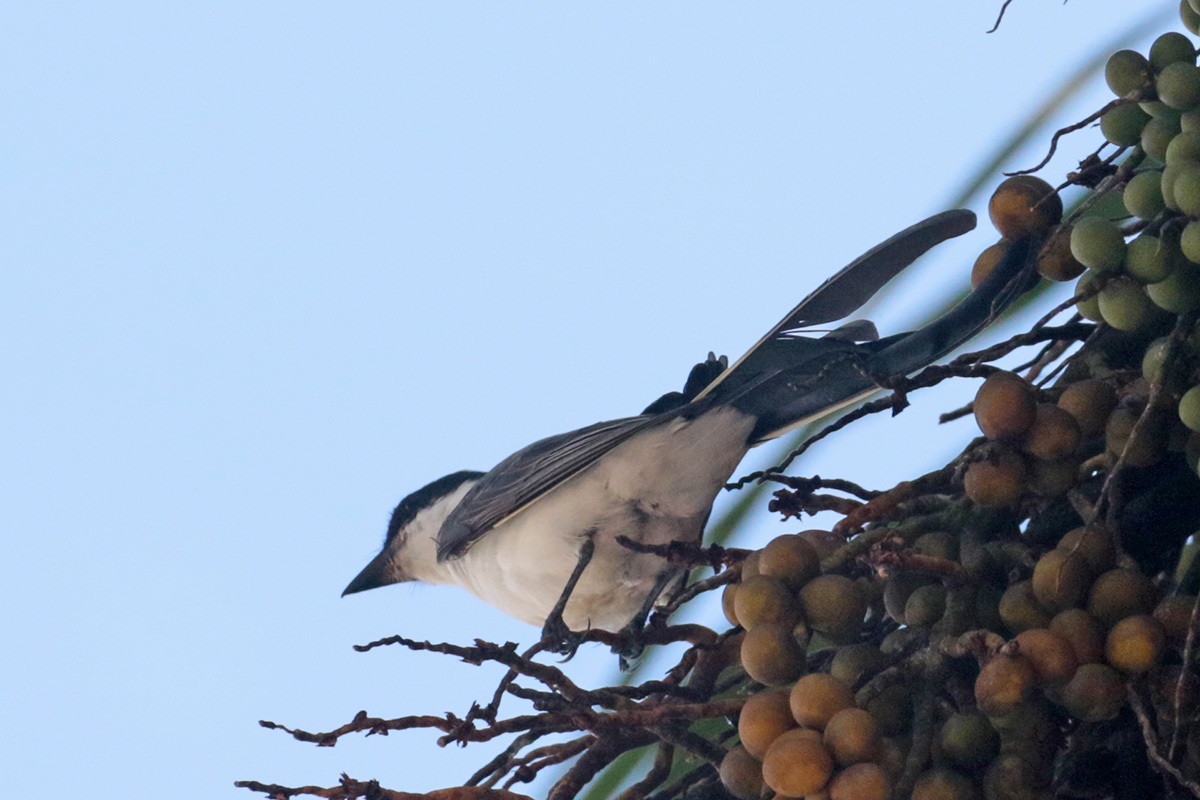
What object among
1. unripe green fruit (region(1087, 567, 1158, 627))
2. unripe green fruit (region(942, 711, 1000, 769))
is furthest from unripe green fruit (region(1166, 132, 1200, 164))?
unripe green fruit (region(942, 711, 1000, 769))

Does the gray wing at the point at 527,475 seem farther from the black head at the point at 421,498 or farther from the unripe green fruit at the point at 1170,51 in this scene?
the unripe green fruit at the point at 1170,51

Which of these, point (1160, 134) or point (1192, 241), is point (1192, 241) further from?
point (1160, 134)

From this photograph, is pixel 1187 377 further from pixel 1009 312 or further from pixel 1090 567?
pixel 1009 312

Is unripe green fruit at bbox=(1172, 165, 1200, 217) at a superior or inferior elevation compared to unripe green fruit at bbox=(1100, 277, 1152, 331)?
superior

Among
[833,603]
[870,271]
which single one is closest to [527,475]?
[870,271]

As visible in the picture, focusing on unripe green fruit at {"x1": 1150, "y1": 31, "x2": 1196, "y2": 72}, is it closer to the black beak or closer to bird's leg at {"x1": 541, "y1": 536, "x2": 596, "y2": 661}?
bird's leg at {"x1": 541, "y1": 536, "x2": 596, "y2": 661}

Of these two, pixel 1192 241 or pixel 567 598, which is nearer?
pixel 1192 241
